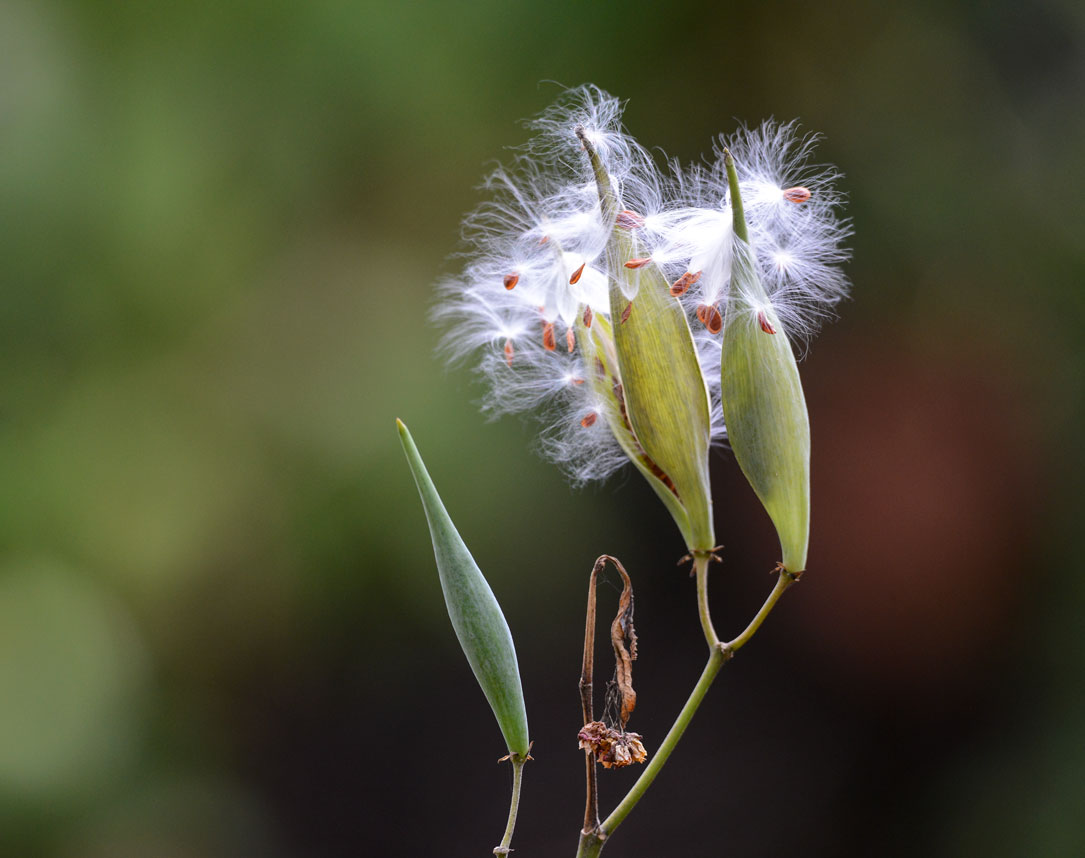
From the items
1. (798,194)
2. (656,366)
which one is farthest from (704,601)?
(798,194)

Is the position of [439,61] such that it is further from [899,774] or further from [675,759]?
[899,774]

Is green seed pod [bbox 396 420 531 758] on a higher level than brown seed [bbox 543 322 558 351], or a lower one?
lower

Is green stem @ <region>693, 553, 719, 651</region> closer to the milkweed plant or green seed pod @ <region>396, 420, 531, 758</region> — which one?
the milkweed plant

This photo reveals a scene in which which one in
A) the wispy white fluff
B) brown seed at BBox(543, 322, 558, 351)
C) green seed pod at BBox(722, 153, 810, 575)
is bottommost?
green seed pod at BBox(722, 153, 810, 575)

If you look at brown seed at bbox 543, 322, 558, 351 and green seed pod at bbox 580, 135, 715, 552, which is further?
brown seed at bbox 543, 322, 558, 351

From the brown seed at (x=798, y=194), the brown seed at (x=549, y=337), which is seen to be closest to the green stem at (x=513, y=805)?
the brown seed at (x=549, y=337)

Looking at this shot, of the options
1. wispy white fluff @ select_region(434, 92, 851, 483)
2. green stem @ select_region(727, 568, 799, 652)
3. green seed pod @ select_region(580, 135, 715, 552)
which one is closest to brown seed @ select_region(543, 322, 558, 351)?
wispy white fluff @ select_region(434, 92, 851, 483)

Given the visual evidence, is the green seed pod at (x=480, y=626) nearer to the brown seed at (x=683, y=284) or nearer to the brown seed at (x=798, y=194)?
the brown seed at (x=683, y=284)
